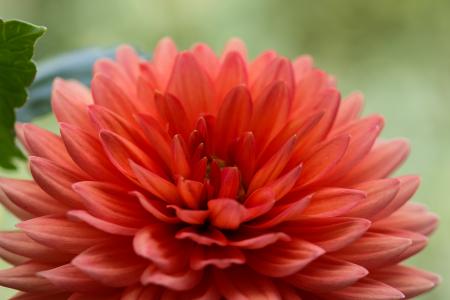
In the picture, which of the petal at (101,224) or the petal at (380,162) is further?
the petal at (380,162)

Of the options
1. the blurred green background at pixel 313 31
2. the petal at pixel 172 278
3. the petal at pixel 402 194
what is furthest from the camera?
the blurred green background at pixel 313 31

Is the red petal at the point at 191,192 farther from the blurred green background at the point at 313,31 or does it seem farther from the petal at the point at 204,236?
the blurred green background at the point at 313,31

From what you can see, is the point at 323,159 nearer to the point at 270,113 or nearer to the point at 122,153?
the point at 270,113

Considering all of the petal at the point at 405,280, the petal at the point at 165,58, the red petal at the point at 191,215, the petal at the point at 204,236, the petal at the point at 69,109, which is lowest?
the petal at the point at 204,236

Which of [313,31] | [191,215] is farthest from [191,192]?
[313,31]

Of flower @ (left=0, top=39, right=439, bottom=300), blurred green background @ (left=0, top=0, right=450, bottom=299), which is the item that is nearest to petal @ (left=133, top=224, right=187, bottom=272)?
flower @ (left=0, top=39, right=439, bottom=300)

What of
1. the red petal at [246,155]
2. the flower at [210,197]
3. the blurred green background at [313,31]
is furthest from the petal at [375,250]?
the blurred green background at [313,31]

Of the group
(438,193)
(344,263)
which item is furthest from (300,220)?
(438,193)
